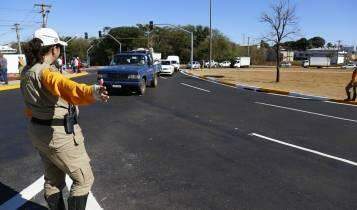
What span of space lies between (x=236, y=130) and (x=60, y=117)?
6588mm

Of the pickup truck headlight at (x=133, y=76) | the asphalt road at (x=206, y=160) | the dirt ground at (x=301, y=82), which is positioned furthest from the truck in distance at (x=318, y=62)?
the asphalt road at (x=206, y=160)

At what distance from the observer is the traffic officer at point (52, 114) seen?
11.8ft

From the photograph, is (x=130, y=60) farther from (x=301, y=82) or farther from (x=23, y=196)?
(x=301, y=82)

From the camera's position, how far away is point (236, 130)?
9859mm

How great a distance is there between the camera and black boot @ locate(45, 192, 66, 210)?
4184 mm

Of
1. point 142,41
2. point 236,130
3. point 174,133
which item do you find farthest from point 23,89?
point 142,41

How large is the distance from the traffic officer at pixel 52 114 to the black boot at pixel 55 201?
0.38 metres

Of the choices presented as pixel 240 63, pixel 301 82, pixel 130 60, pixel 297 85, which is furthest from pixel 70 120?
pixel 240 63

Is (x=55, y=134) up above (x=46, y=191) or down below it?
above

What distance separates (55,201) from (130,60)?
1653 centimetres

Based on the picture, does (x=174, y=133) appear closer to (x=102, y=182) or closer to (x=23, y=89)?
(x=102, y=182)

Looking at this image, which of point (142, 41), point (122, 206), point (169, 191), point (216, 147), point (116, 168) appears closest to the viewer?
point (122, 206)

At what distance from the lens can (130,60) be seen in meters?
20.4

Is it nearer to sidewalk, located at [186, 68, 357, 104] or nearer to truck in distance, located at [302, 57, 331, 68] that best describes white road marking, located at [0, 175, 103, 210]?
sidewalk, located at [186, 68, 357, 104]
